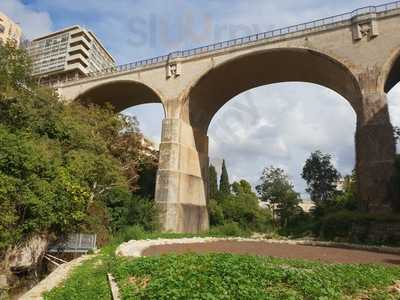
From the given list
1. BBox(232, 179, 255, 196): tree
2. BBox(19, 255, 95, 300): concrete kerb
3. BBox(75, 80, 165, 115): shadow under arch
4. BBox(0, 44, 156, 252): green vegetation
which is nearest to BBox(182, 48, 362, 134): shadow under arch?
BBox(75, 80, 165, 115): shadow under arch

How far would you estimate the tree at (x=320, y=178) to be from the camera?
3316 centimetres

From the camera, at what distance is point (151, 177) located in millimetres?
27078

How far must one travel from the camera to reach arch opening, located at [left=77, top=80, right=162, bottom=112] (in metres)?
27.1

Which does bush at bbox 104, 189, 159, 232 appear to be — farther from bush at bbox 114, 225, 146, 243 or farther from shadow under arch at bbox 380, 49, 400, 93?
shadow under arch at bbox 380, 49, 400, 93

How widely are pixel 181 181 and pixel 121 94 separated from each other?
11498mm

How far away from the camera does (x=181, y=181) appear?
72.5 ft

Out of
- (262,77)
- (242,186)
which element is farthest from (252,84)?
(242,186)

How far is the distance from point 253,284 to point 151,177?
22.0 meters

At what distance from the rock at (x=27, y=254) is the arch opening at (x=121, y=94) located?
15.8 metres

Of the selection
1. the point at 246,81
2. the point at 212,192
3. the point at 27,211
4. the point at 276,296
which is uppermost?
the point at 246,81

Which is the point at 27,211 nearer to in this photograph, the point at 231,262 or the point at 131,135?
the point at 231,262

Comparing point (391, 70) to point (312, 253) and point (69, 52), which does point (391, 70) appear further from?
point (69, 52)

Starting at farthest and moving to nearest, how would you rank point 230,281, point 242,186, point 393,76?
point 242,186, point 393,76, point 230,281

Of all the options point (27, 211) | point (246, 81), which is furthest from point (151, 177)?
point (27, 211)
